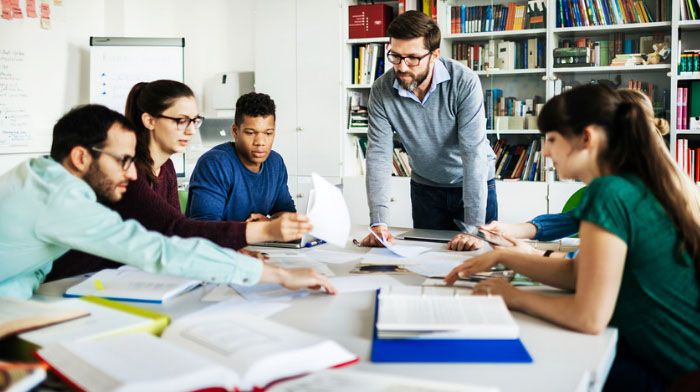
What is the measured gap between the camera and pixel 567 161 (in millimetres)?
1346

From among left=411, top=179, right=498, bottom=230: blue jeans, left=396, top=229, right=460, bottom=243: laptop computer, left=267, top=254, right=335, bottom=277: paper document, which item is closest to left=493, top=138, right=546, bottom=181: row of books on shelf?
left=411, top=179, right=498, bottom=230: blue jeans

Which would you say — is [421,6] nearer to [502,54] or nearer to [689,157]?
[502,54]

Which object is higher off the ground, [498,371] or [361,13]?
[361,13]

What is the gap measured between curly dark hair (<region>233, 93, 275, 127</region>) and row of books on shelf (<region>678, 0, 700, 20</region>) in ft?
8.98

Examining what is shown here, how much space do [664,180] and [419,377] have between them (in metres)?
0.69

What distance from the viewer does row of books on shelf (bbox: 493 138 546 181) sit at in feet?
13.3

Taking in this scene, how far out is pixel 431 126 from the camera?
2.50 m

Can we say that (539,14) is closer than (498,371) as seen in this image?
No

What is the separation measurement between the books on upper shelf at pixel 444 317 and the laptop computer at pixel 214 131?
3440 mm

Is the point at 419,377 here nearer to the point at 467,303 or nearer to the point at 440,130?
the point at 467,303

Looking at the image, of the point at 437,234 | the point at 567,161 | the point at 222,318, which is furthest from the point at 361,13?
the point at 222,318

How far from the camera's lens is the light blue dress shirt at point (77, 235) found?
1243mm

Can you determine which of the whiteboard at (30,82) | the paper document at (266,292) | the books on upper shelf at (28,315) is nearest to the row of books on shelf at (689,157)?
the paper document at (266,292)

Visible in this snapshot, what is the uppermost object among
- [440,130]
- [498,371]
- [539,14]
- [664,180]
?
[539,14]
